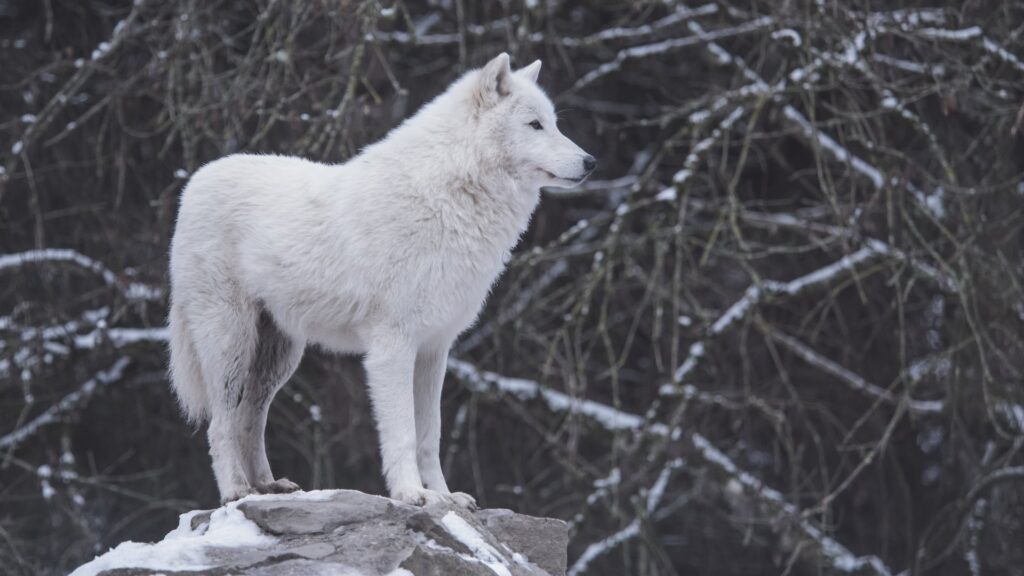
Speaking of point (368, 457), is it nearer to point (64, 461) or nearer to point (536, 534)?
point (64, 461)

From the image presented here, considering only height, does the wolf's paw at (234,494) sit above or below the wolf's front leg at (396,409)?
below

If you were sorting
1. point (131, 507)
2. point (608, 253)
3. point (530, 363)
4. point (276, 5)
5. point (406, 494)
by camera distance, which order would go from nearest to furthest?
1. point (406, 494)
2. point (276, 5)
3. point (608, 253)
4. point (530, 363)
5. point (131, 507)

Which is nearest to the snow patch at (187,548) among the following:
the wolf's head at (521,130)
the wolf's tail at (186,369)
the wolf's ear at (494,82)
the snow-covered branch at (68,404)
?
the wolf's tail at (186,369)

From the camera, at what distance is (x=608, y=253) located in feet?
25.8

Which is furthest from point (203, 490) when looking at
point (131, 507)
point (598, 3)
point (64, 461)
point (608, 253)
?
point (598, 3)

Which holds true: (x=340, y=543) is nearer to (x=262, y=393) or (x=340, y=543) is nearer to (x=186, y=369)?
(x=262, y=393)

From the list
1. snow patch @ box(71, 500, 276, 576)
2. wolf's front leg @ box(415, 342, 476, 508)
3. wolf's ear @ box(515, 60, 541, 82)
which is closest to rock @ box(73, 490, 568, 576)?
snow patch @ box(71, 500, 276, 576)

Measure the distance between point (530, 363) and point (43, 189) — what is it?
3709 millimetres

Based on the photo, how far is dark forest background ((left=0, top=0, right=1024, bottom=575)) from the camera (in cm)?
745

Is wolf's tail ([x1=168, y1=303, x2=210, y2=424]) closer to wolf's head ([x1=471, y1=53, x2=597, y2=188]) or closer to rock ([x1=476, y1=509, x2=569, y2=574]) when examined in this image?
rock ([x1=476, y1=509, x2=569, y2=574])

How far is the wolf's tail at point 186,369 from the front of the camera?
5.09 m

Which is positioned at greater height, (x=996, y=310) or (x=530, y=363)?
(x=996, y=310)

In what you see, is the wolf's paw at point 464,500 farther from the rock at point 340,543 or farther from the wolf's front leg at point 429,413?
the wolf's front leg at point 429,413

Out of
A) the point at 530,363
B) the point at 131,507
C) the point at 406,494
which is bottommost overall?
A: the point at 131,507
